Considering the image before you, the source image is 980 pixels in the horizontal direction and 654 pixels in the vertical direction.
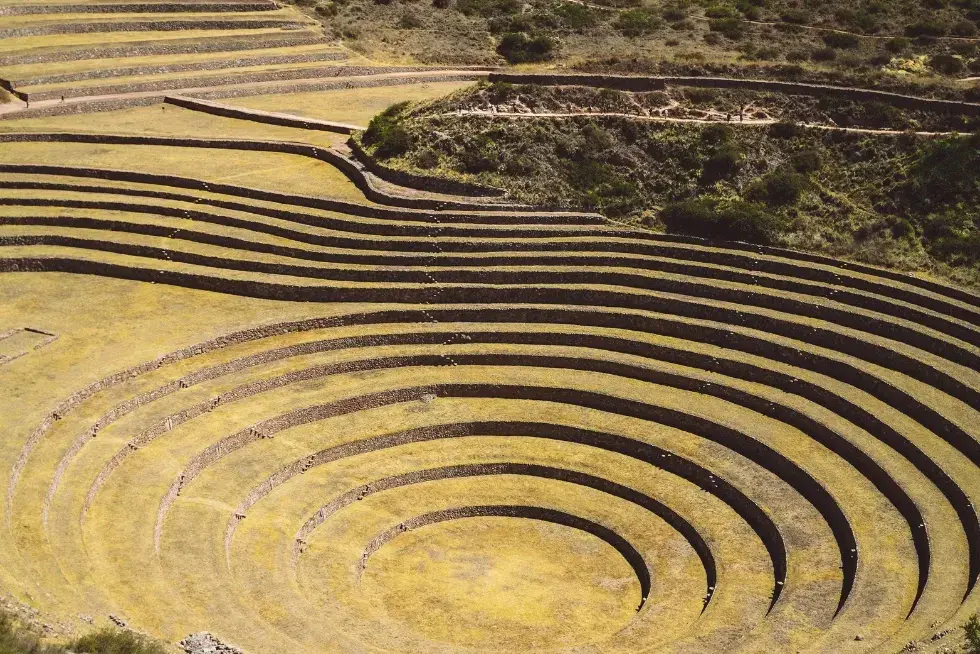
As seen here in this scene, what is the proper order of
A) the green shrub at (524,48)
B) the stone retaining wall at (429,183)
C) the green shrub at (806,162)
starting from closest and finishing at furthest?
the stone retaining wall at (429,183) < the green shrub at (806,162) < the green shrub at (524,48)

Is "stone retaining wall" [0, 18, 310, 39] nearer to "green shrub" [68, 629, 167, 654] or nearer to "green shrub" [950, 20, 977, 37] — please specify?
"green shrub" [950, 20, 977, 37]

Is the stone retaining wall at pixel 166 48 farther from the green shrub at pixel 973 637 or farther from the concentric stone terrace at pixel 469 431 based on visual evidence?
the green shrub at pixel 973 637

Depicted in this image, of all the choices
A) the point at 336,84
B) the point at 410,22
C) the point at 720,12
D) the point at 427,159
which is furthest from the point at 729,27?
the point at 427,159

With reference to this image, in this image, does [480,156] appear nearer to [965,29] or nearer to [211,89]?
[211,89]

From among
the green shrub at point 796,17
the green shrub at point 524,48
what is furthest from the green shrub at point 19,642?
the green shrub at point 796,17

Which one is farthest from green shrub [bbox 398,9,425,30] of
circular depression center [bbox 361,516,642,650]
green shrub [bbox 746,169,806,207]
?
circular depression center [bbox 361,516,642,650]

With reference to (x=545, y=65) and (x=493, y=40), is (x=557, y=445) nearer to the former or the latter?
(x=545, y=65)

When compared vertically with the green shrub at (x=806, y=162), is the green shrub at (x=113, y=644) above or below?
below
